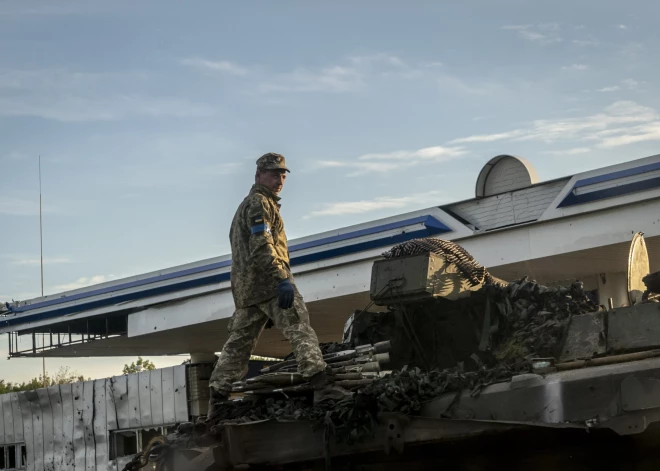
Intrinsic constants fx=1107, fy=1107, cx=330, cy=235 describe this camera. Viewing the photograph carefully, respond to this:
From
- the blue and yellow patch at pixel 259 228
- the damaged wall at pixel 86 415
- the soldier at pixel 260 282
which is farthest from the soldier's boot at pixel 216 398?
the damaged wall at pixel 86 415

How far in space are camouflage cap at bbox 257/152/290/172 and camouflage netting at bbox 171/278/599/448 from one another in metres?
1.35

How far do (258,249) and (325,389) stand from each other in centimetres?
135

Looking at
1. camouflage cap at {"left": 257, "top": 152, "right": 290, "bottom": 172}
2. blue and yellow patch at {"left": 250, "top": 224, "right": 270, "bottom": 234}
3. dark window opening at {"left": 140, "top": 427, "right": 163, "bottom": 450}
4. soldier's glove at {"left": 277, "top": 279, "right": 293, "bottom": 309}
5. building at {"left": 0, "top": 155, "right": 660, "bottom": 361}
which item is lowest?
dark window opening at {"left": 140, "top": 427, "right": 163, "bottom": 450}

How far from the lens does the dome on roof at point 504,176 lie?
21.3 metres

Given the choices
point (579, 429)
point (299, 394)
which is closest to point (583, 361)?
point (579, 429)

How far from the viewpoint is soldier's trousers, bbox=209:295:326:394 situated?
7.42 meters

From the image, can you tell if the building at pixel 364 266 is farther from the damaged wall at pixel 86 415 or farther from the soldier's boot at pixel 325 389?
the soldier's boot at pixel 325 389

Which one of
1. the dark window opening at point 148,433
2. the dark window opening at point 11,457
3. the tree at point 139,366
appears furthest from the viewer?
→ the tree at point 139,366

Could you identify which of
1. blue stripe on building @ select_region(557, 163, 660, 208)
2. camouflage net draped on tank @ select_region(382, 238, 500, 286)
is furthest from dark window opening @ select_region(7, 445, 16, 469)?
camouflage net draped on tank @ select_region(382, 238, 500, 286)

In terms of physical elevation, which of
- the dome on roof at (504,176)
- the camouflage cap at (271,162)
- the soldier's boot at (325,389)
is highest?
the dome on roof at (504,176)

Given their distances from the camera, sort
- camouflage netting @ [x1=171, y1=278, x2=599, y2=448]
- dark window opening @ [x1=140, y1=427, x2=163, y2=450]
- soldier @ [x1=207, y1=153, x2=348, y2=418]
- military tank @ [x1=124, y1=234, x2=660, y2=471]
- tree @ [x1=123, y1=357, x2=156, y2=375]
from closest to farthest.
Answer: military tank @ [x1=124, y1=234, x2=660, y2=471] → camouflage netting @ [x1=171, y1=278, x2=599, y2=448] → soldier @ [x1=207, y1=153, x2=348, y2=418] → dark window opening @ [x1=140, y1=427, x2=163, y2=450] → tree @ [x1=123, y1=357, x2=156, y2=375]

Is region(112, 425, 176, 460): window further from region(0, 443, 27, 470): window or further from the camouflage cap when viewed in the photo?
the camouflage cap

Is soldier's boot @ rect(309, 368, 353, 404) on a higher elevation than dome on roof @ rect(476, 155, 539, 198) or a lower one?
lower

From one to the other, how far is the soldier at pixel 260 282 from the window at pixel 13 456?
16103 mm
